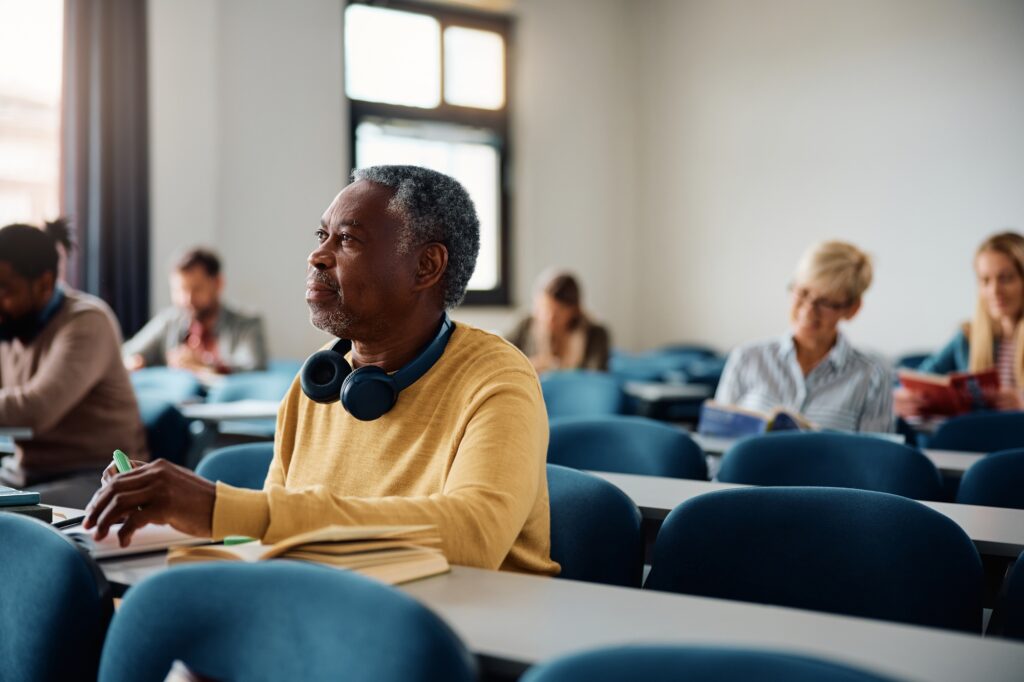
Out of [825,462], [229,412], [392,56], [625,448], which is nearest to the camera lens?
[825,462]

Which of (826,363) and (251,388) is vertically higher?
(826,363)

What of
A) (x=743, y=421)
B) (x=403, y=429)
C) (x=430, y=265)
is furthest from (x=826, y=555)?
(x=743, y=421)

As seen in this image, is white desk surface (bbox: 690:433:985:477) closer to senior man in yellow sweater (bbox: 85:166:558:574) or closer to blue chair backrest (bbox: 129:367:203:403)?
senior man in yellow sweater (bbox: 85:166:558:574)

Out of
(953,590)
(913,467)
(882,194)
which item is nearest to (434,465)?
(953,590)

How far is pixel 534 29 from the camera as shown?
8.15 metres

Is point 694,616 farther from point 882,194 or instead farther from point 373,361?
point 882,194

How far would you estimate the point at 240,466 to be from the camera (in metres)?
2.21

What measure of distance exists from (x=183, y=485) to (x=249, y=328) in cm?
436

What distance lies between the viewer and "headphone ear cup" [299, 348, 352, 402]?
5.64ft

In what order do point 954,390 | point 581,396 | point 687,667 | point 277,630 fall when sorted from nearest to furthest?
point 687,667 → point 277,630 → point 954,390 → point 581,396

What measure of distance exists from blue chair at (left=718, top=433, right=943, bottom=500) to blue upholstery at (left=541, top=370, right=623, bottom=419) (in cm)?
191

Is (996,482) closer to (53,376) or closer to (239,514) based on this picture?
(239,514)

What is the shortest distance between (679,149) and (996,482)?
6563 mm

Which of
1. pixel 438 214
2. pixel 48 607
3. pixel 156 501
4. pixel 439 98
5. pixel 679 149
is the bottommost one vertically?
pixel 48 607
